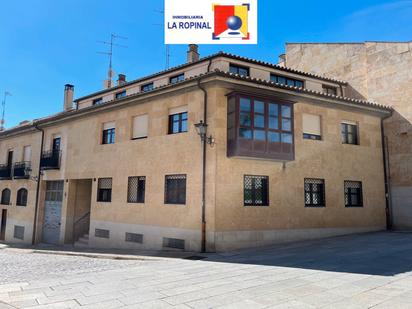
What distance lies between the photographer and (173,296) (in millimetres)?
5820

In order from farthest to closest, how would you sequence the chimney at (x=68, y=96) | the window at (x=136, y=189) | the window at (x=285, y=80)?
the chimney at (x=68, y=96), the window at (x=285, y=80), the window at (x=136, y=189)

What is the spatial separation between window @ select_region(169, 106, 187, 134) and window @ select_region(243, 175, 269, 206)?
3.13 metres

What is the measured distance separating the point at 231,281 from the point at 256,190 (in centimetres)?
548

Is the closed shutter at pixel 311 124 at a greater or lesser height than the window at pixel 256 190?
greater

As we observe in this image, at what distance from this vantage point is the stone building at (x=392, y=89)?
15.0 meters

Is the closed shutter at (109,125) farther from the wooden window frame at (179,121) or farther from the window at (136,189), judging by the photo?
the wooden window frame at (179,121)

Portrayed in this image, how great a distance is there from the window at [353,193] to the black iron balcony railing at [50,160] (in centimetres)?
1469

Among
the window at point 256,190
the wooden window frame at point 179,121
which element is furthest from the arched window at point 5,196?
the window at point 256,190

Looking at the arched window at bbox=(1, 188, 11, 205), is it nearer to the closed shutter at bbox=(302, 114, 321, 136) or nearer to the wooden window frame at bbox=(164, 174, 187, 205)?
the wooden window frame at bbox=(164, 174, 187, 205)

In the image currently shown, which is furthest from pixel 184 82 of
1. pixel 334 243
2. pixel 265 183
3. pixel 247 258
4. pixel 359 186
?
pixel 359 186

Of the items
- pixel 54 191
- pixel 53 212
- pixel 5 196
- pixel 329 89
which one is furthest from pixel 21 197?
pixel 329 89

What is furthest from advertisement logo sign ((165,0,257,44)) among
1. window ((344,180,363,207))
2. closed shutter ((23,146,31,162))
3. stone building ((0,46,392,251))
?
closed shutter ((23,146,31,162))

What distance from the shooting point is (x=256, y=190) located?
473 inches

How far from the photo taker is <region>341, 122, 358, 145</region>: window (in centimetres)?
1469
